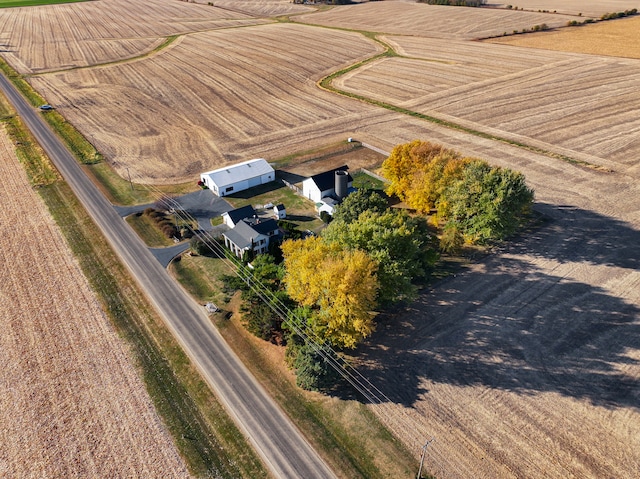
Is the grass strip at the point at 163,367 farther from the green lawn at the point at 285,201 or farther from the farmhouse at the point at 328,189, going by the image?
the farmhouse at the point at 328,189

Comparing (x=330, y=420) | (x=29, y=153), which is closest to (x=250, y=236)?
(x=330, y=420)

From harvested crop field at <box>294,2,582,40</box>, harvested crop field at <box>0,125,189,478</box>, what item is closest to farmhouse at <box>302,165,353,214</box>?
harvested crop field at <box>0,125,189,478</box>

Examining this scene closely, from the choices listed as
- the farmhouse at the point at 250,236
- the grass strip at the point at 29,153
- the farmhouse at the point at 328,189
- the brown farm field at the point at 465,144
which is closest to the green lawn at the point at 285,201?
the farmhouse at the point at 328,189

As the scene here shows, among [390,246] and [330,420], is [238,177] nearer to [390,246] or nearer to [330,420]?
[390,246]

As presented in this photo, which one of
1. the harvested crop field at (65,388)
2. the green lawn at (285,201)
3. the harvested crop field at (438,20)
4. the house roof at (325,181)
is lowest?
the harvested crop field at (65,388)

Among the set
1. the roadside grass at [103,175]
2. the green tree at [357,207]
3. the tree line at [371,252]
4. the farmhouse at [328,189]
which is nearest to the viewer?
the tree line at [371,252]

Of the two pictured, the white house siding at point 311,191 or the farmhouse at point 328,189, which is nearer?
the farmhouse at point 328,189

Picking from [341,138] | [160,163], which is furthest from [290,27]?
[160,163]
